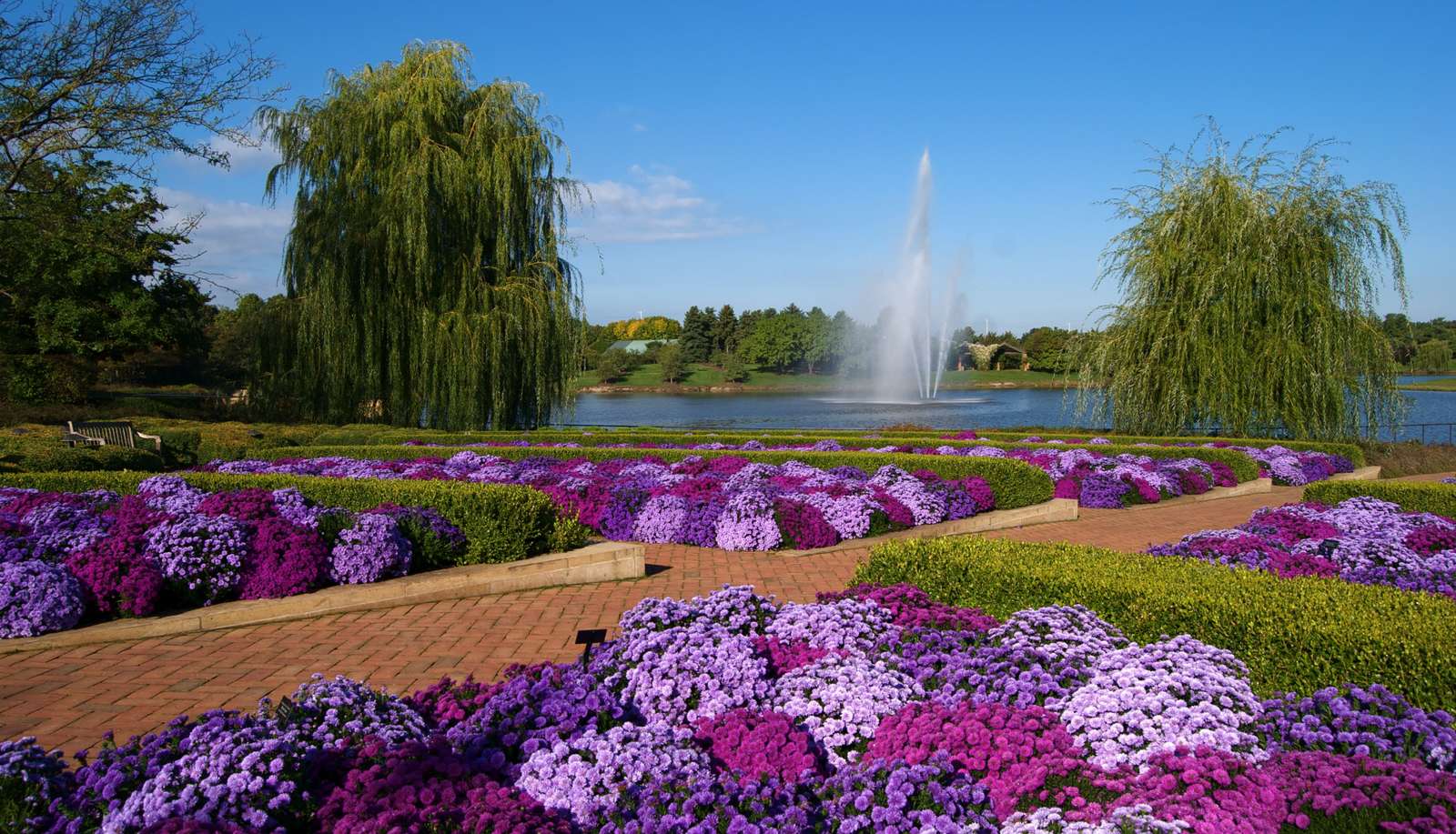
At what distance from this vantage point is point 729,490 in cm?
927

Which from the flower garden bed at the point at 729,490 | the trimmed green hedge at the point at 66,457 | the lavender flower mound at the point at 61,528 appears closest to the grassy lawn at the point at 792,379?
the trimmed green hedge at the point at 66,457

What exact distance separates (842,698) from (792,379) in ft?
245

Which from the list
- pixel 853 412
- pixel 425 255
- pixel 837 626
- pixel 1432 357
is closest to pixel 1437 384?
pixel 1432 357

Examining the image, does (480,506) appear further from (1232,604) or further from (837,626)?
(1232,604)

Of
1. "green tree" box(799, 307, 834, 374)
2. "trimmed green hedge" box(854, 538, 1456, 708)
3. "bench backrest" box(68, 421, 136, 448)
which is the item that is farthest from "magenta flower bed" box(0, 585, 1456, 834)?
"green tree" box(799, 307, 834, 374)

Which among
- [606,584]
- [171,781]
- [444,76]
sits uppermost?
[444,76]

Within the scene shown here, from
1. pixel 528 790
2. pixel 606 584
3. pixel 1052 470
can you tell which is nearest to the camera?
pixel 528 790

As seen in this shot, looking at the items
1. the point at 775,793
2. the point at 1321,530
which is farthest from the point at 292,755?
the point at 1321,530

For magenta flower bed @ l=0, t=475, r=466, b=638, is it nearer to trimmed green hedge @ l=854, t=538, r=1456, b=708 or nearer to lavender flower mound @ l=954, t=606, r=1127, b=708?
trimmed green hedge @ l=854, t=538, r=1456, b=708

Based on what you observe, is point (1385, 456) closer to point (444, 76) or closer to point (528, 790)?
point (528, 790)

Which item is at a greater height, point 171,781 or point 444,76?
point 444,76

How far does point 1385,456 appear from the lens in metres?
16.1

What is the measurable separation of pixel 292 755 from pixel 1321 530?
7.23 m

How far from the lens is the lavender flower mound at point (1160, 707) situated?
3.08 metres
